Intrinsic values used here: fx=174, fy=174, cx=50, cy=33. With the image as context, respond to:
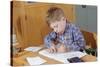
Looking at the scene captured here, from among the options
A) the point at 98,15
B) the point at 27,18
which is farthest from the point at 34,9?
the point at 98,15

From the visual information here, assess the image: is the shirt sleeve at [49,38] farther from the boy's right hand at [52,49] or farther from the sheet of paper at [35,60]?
the sheet of paper at [35,60]

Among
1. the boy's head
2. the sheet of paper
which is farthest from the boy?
the sheet of paper


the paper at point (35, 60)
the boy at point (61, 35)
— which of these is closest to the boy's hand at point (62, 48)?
the boy at point (61, 35)

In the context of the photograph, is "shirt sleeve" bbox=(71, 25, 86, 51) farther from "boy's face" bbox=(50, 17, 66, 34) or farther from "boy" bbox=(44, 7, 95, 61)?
"boy's face" bbox=(50, 17, 66, 34)

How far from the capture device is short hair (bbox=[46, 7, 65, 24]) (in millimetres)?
1783

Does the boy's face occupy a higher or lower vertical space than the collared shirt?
higher

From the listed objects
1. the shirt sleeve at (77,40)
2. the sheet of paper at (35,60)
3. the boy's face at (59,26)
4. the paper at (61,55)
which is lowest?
the sheet of paper at (35,60)

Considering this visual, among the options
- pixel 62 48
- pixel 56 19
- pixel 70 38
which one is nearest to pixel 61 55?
pixel 62 48

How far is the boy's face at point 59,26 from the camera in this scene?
1.80 m

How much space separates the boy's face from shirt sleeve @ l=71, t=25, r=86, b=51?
12 centimetres

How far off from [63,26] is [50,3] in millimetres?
275
